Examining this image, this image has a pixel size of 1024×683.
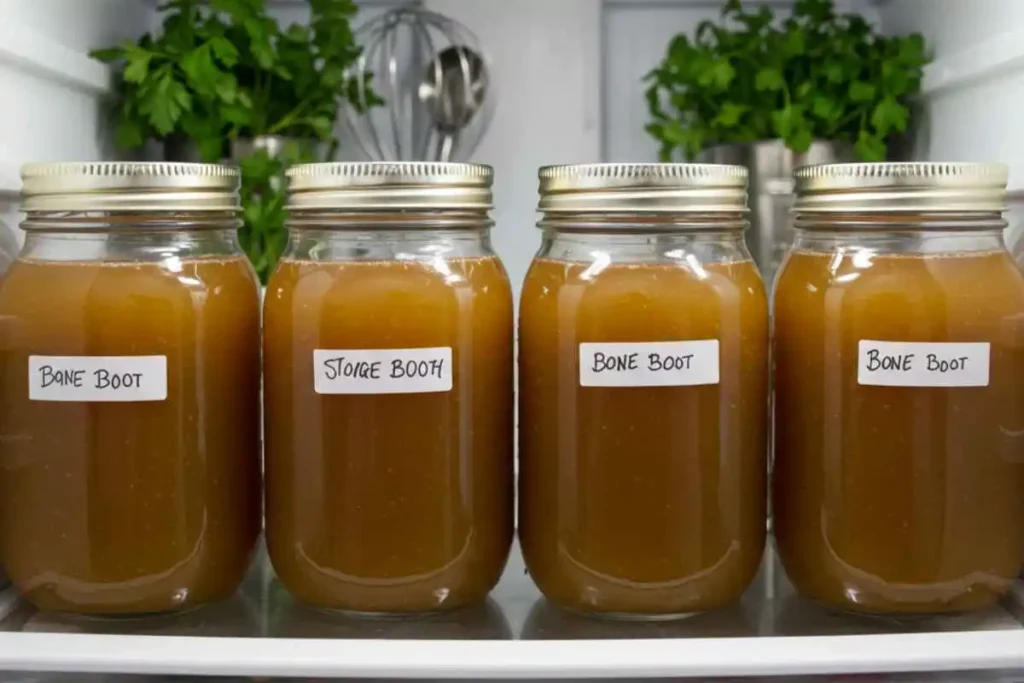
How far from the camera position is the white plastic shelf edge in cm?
60

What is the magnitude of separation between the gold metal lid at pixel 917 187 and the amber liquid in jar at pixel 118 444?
376mm

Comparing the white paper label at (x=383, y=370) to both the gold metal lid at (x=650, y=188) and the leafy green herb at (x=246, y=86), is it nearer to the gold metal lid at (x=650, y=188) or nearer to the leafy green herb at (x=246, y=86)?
the gold metal lid at (x=650, y=188)

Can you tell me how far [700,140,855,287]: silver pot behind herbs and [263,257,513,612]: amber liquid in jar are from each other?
1.28ft

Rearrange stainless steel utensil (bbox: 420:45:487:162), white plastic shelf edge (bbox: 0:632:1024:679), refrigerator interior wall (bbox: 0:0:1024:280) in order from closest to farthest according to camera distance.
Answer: white plastic shelf edge (bbox: 0:632:1024:679) → refrigerator interior wall (bbox: 0:0:1024:280) → stainless steel utensil (bbox: 420:45:487:162)

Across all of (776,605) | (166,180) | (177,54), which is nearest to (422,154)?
(177,54)

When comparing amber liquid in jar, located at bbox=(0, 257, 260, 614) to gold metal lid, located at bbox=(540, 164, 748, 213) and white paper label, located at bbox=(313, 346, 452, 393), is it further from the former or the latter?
gold metal lid, located at bbox=(540, 164, 748, 213)

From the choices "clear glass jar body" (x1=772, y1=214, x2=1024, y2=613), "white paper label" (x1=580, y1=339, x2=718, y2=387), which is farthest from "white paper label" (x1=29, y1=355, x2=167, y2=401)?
"clear glass jar body" (x1=772, y1=214, x2=1024, y2=613)

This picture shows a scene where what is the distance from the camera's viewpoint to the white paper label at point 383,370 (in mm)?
652

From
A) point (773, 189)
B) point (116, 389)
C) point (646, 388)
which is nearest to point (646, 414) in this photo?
point (646, 388)

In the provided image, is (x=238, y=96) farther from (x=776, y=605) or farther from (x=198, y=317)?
(x=776, y=605)

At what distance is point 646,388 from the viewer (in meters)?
0.66

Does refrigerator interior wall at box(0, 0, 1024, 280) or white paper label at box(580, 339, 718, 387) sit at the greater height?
refrigerator interior wall at box(0, 0, 1024, 280)

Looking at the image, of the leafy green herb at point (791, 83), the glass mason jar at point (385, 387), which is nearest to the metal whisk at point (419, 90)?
the leafy green herb at point (791, 83)

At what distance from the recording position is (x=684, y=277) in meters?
0.66
